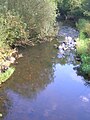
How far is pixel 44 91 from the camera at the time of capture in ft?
82.3

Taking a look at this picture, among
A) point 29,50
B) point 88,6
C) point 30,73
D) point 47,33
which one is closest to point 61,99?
point 30,73

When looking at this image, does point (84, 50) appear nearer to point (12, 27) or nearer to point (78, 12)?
point (12, 27)

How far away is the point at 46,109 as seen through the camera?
2191cm

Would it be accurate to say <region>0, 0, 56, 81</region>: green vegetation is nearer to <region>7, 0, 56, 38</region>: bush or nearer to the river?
<region>7, 0, 56, 38</region>: bush

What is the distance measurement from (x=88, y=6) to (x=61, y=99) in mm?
34055

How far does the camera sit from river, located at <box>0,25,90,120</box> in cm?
2133

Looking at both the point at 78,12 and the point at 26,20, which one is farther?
the point at 78,12

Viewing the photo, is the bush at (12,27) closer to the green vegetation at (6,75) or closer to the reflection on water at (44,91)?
the reflection on water at (44,91)

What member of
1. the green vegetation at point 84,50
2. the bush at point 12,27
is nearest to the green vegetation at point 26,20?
the bush at point 12,27

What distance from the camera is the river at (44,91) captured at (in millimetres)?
21328

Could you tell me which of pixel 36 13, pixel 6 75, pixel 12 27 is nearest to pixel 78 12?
pixel 36 13

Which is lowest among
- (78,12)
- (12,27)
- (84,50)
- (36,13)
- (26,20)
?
(84,50)

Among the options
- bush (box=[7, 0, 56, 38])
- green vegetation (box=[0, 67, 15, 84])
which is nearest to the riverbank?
green vegetation (box=[0, 67, 15, 84])

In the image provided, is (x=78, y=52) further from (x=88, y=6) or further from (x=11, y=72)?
(x=88, y=6)
